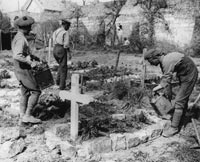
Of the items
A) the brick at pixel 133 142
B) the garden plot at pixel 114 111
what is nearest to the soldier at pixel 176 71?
the garden plot at pixel 114 111

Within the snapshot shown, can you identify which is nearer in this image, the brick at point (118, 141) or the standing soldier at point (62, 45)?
the brick at point (118, 141)

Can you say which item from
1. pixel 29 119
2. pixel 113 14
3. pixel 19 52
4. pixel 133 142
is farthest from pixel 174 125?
pixel 113 14

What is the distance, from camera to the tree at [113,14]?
2191 centimetres

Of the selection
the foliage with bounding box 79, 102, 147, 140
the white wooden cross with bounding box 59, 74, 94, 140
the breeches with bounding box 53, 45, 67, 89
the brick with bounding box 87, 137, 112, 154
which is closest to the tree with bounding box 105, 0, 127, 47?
the breeches with bounding box 53, 45, 67, 89

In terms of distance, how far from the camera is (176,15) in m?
18.6

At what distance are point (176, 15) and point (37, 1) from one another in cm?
2050

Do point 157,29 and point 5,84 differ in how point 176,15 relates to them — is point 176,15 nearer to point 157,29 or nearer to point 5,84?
point 157,29

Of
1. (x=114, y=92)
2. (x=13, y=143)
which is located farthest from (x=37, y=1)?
(x=13, y=143)

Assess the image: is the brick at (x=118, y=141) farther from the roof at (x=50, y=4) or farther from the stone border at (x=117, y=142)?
the roof at (x=50, y=4)

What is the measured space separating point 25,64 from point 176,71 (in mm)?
2684

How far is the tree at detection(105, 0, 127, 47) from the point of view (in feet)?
71.9

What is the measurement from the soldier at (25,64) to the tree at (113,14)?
17.3 m

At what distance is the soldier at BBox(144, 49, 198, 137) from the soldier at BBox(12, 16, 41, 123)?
2068 mm

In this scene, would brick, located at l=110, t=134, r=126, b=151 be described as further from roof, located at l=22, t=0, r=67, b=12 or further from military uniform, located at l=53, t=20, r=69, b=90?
roof, located at l=22, t=0, r=67, b=12
